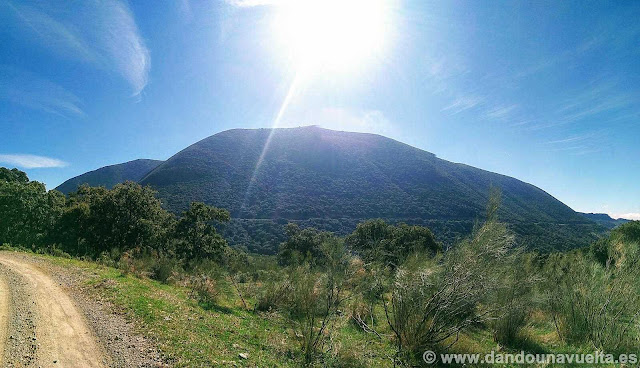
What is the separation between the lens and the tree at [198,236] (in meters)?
27.3

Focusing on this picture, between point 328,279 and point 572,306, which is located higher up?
point 328,279

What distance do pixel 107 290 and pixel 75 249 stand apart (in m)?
18.6

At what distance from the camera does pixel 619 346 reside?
7.75m

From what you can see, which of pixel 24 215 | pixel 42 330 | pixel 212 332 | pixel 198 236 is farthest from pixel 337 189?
pixel 42 330

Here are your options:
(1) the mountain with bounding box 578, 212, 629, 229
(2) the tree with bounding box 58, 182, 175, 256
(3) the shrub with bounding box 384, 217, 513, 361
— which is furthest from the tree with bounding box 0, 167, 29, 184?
(1) the mountain with bounding box 578, 212, 629, 229

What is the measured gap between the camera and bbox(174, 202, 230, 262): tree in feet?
89.7

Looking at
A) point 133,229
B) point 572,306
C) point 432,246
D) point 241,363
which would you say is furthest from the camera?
point 432,246

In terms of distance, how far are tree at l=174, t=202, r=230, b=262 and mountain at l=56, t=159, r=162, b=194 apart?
282 feet

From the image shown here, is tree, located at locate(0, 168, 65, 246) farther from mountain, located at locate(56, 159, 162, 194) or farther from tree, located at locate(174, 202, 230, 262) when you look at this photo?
mountain, located at locate(56, 159, 162, 194)

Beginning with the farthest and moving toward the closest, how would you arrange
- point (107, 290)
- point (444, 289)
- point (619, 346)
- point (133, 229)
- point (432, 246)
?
point (432, 246) → point (133, 229) → point (107, 290) → point (619, 346) → point (444, 289)

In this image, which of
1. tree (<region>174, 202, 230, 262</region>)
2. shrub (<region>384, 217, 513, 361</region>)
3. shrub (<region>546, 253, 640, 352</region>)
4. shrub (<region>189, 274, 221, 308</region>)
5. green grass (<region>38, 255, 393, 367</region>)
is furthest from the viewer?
tree (<region>174, 202, 230, 262</region>)

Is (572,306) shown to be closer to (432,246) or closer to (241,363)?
(241,363)

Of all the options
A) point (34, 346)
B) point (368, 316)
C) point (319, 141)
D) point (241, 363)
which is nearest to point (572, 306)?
point (368, 316)

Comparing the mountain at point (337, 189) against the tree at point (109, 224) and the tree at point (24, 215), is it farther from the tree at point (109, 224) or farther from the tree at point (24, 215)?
the tree at point (24, 215)
